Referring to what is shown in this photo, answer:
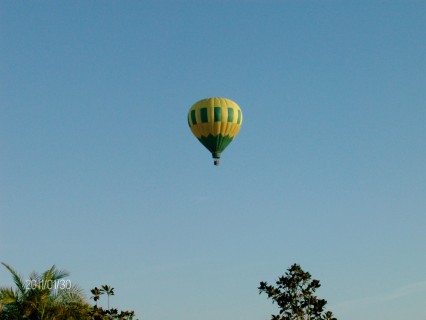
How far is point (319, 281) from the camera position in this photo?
66.2 m

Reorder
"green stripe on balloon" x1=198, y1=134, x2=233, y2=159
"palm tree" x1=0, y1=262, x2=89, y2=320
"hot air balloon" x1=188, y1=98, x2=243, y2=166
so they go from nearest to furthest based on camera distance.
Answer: "palm tree" x1=0, y1=262, x2=89, y2=320
"hot air balloon" x1=188, y1=98, x2=243, y2=166
"green stripe on balloon" x1=198, y1=134, x2=233, y2=159

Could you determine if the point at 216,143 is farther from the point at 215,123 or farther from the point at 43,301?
the point at 43,301

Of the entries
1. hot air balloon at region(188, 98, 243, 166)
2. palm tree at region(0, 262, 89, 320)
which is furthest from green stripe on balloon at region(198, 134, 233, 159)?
palm tree at region(0, 262, 89, 320)

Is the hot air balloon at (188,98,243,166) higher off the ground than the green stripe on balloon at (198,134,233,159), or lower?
higher

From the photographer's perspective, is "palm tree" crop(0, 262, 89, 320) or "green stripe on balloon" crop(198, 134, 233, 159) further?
"green stripe on balloon" crop(198, 134, 233, 159)

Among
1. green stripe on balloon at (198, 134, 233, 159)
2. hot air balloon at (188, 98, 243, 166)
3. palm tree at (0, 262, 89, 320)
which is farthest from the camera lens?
green stripe on balloon at (198, 134, 233, 159)

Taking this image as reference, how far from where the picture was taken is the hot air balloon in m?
72.5

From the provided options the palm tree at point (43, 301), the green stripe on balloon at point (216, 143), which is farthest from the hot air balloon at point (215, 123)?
the palm tree at point (43, 301)

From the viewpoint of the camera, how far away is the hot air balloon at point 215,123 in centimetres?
7250

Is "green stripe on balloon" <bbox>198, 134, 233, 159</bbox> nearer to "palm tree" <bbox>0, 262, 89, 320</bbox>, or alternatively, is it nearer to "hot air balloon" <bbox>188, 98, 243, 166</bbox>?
"hot air balloon" <bbox>188, 98, 243, 166</bbox>

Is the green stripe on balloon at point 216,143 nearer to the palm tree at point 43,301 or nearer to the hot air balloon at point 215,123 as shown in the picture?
the hot air balloon at point 215,123

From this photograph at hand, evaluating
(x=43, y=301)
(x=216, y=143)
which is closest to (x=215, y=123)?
(x=216, y=143)

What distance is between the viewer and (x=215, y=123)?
2854 inches

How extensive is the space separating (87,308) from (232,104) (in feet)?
155
